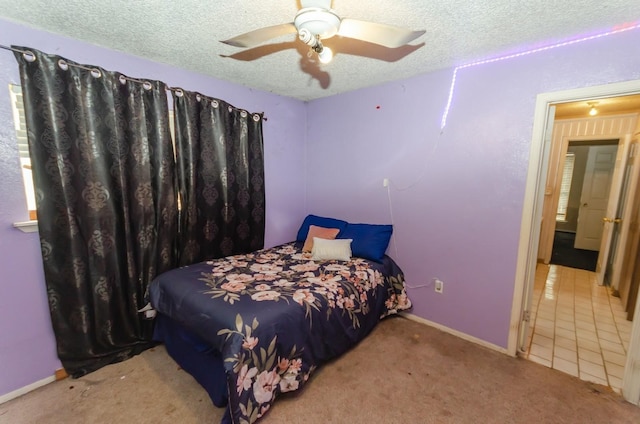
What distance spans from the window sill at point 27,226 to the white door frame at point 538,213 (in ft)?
11.1

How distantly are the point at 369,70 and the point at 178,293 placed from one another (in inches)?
91.2

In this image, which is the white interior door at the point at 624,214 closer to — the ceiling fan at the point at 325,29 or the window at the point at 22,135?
the ceiling fan at the point at 325,29

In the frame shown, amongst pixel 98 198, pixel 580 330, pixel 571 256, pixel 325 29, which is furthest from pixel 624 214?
pixel 98 198

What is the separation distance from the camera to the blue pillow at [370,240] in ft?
8.60

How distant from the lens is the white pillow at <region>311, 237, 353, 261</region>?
8.50ft

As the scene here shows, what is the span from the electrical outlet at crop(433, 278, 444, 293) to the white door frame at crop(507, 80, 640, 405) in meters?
0.54

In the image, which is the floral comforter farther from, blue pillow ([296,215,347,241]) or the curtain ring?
the curtain ring

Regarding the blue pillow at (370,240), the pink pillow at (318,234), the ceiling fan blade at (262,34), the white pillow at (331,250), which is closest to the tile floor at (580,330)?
the blue pillow at (370,240)

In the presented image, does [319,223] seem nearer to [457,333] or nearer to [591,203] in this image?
[457,333]

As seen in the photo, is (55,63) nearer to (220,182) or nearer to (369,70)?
(220,182)

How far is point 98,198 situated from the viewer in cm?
192

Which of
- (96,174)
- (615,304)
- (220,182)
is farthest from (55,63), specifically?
(615,304)

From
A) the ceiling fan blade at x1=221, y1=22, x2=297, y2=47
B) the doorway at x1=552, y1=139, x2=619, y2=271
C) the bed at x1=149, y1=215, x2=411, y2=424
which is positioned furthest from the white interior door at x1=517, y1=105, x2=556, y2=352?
the doorway at x1=552, y1=139, x2=619, y2=271

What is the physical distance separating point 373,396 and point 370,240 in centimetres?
130
